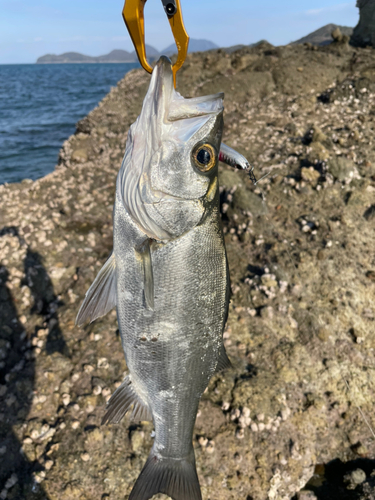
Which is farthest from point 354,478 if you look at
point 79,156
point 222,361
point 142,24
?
point 79,156

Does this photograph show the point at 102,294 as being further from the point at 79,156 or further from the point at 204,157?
the point at 79,156

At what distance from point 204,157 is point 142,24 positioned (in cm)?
101

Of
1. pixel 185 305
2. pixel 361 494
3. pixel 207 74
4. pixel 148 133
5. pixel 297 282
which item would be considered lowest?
pixel 361 494

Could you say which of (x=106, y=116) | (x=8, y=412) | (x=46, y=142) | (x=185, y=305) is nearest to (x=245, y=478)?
(x=185, y=305)

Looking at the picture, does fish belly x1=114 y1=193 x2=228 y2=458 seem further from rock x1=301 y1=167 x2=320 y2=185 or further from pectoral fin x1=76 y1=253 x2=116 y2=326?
rock x1=301 y1=167 x2=320 y2=185

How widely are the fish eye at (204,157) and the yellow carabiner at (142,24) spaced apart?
22.7 inches

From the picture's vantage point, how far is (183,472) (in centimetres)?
256

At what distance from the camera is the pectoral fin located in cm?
233

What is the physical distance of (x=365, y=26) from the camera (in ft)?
47.5

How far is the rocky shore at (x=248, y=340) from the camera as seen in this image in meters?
3.65

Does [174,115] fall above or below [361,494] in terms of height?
above

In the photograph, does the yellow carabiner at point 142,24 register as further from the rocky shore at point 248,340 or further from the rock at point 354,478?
the rock at point 354,478

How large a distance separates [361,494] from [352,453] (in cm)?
45

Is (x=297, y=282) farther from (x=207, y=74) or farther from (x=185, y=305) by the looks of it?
(x=207, y=74)
